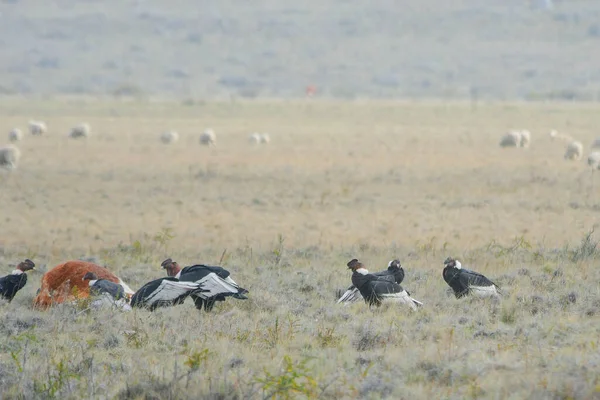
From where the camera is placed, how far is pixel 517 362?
28.1ft

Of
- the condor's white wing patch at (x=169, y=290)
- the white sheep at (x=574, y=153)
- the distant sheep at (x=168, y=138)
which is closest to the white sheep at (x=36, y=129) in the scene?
the distant sheep at (x=168, y=138)

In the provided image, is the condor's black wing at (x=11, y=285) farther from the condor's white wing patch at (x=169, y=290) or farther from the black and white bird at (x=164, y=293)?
the condor's white wing patch at (x=169, y=290)

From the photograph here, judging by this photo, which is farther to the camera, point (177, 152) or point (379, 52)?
point (379, 52)

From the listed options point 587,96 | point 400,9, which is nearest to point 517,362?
point 587,96

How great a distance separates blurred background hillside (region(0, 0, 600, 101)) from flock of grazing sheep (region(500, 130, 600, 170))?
67.6m

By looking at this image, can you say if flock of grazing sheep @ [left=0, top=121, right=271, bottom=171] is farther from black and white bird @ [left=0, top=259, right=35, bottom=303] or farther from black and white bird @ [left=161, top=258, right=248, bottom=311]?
black and white bird @ [left=161, top=258, right=248, bottom=311]

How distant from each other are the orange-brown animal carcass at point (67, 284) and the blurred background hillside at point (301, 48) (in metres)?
107

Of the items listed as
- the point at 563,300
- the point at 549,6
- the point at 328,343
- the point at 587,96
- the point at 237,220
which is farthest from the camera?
the point at 549,6

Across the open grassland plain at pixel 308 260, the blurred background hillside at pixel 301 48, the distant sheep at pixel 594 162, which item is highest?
the open grassland plain at pixel 308 260

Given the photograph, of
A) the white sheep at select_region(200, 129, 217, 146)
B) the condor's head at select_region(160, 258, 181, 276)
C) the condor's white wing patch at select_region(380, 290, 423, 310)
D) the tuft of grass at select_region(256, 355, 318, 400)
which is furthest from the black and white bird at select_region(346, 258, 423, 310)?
the white sheep at select_region(200, 129, 217, 146)

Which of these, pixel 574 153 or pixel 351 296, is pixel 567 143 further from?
pixel 351 296

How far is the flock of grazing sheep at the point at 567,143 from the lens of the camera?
35947mm

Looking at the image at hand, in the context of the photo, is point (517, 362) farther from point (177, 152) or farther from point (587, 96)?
point (587, 96)

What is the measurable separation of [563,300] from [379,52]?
14438 centimetres
